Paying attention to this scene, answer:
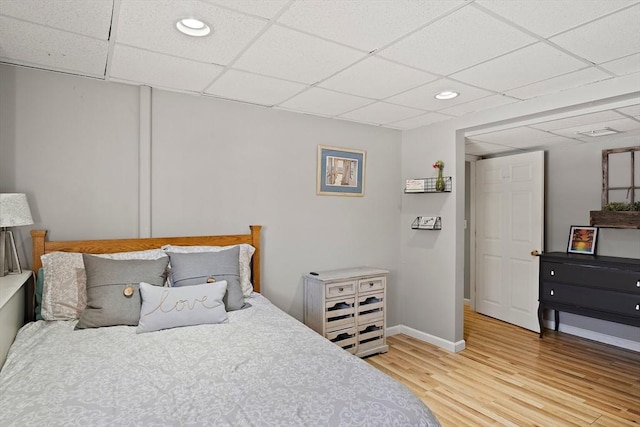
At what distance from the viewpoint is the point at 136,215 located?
2740 mm

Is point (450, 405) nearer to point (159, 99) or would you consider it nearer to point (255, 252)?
point (255, 252)

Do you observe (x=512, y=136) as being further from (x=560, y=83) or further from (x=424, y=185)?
(x=560, y=83)

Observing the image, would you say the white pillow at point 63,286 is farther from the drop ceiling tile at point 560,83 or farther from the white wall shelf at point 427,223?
the drop ceiling tile at point 560,83

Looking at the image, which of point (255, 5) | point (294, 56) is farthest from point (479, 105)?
point (255, 5)

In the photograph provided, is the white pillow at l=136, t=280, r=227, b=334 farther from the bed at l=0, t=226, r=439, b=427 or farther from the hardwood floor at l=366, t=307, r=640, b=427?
the hardwood floor at l=366, t=307, r=640, b=427

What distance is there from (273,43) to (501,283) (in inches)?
163

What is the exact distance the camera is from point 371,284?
3.54m

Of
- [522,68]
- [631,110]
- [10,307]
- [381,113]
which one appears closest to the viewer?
[10,307]

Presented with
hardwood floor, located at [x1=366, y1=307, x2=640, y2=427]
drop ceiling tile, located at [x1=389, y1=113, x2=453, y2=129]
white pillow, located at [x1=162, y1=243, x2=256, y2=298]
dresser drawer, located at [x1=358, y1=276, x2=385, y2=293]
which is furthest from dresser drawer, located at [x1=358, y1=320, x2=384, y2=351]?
drop ceiling tile, located at [x1=389, y1=113, x2=453, y2=129]

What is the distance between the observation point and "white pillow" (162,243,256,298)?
268 centimetres

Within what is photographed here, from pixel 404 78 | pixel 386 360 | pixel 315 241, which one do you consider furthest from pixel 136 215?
pixel 386 360

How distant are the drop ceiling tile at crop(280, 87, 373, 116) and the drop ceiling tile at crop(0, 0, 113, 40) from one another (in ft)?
4.71

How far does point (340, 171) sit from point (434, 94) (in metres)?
1.23

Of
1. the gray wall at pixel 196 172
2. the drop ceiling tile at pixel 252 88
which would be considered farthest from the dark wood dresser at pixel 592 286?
the drop ceiling tile at pixel 252 88
